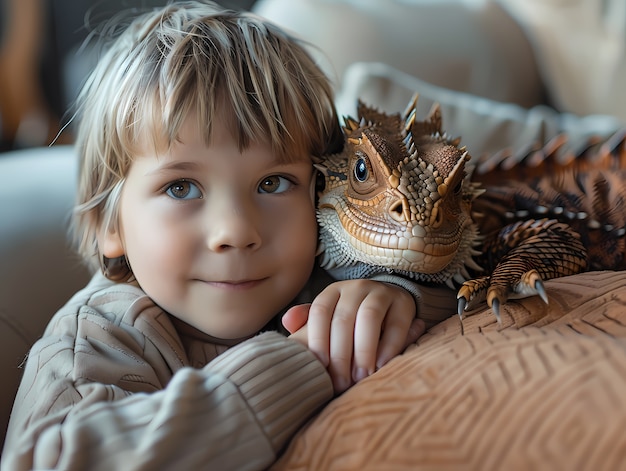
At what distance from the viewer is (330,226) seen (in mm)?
906

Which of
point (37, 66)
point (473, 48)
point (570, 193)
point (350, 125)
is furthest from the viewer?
point (37, 66)

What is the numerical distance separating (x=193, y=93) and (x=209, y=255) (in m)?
0.22

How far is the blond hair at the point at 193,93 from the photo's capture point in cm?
88

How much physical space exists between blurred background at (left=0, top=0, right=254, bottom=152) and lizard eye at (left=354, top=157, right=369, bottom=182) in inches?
101

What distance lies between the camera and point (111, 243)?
3.36 ft

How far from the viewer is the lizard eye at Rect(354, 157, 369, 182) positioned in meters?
0.83

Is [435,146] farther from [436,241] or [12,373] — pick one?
[12,373]

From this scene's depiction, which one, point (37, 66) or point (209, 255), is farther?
point (37, 66)

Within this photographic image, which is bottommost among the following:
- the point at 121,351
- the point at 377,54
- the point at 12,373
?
the point at 12,373

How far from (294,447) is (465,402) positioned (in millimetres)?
184

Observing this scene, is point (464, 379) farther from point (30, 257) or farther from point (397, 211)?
point (30, 257)

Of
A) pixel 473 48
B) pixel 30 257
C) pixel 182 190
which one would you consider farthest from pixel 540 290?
pixel 473 48

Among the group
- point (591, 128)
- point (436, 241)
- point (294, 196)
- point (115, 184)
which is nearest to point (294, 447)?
point (436, 241)

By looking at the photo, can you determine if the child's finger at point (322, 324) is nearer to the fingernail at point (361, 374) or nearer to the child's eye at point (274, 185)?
the fingernail at point (361, 374)
